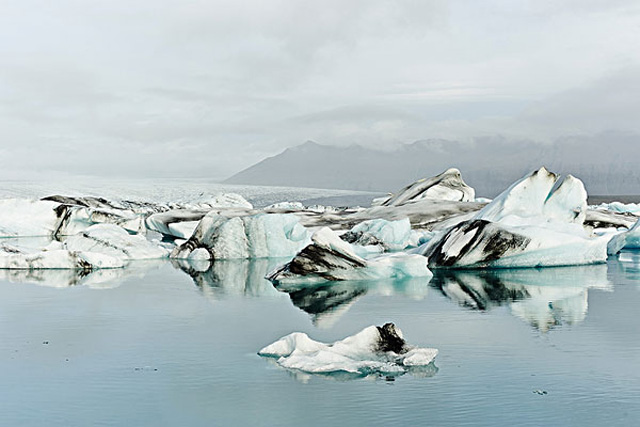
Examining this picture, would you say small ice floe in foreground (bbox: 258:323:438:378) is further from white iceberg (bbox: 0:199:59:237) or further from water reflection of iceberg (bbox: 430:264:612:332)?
white iceberg (bbox: 0:199:59:237)

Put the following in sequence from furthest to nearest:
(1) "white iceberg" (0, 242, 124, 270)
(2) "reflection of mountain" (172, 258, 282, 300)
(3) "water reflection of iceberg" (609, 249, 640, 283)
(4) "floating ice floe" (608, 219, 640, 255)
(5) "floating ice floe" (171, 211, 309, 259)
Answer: (4) "floating ice floe" (608, 219, 640, 255), (5) "floating ice floe" (171, 211, 309, 259), (1) "white iceberg" (0, 242, 124, 270), (3) "water reflection of iceberg" (609, 249, 640, 283), (2) "reflection of mountain" (172, 258, 282, 300)

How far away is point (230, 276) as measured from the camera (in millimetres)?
10531

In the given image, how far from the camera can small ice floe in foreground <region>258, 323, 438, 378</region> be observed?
15.0ft

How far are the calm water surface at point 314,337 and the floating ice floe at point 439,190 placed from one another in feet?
39.7

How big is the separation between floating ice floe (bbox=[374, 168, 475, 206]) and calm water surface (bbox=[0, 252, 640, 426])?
1211cm

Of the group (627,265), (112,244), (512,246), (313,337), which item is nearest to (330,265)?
(512,246)

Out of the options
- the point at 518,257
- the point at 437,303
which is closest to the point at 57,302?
the point at 437,303

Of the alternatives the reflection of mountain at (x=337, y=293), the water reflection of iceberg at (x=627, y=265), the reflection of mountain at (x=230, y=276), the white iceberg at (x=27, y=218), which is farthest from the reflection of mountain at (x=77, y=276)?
the white iceberg at (x=27, y=218)

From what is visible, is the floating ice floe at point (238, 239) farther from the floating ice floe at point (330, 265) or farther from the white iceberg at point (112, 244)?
the floating ice floe at point (330, 265)

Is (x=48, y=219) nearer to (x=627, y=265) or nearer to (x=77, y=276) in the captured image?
(x=77, y=276)

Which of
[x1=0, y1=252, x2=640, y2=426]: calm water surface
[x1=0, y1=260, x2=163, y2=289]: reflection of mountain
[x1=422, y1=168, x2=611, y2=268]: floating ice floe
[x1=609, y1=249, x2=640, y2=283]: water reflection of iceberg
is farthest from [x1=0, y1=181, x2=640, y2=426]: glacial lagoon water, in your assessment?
[x1=422, y1=168, x2=611, y2=268]: floating ice floe

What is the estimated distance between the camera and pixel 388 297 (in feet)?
26.5

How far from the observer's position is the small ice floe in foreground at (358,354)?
4.59m

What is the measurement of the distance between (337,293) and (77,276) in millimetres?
4001
